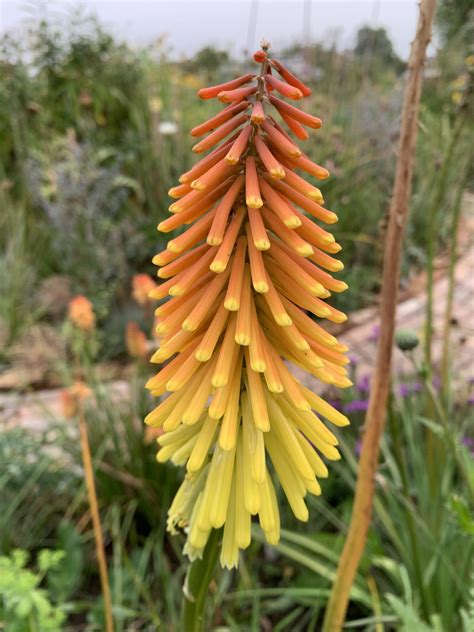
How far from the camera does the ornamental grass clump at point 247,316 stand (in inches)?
37.2

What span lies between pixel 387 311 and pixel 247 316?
0.46 metres

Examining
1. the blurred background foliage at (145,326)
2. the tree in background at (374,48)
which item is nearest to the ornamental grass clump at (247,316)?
the blurred background foliage at (145,326)

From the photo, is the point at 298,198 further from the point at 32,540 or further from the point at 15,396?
the point at 15,396

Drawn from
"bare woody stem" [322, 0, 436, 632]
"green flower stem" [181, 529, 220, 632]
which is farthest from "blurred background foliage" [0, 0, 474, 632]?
"green flower stem" [181, 529, 220, 632]

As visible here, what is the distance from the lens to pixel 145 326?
4.66m

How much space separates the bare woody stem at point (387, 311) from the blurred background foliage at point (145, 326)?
17cm

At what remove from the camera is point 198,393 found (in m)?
1.00

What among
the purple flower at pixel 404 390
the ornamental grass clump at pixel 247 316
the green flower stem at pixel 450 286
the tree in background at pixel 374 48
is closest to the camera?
the ornamental grass clump at pixel 247 316

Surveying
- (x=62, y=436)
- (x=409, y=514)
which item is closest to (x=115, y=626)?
(x=62, y=436)

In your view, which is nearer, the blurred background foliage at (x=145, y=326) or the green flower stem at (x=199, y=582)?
the green flower stem at (x=199, y=582)

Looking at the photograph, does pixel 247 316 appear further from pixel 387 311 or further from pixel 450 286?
pixel 450 286

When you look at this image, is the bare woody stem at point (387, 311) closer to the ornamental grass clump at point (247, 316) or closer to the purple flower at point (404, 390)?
the ornamental grass clump at point (247, 316)

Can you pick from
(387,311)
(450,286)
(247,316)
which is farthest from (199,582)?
(450,286)

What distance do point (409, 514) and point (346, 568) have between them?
52cm
